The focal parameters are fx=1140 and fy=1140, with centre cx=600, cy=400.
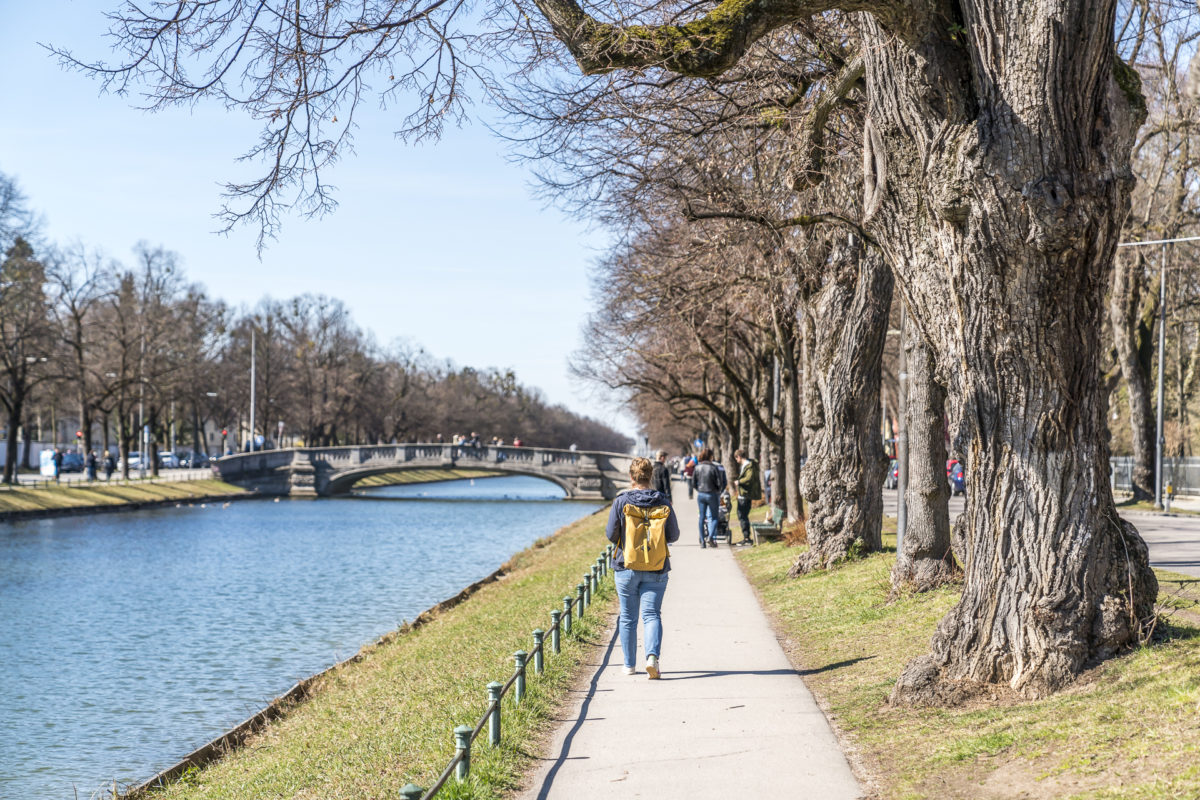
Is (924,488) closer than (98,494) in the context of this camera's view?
Yes

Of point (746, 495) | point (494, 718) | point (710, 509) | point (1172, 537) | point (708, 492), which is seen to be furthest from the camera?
point (710, 509)

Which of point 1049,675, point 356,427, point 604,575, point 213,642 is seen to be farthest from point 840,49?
point 356,427

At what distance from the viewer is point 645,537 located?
9430 millimetres

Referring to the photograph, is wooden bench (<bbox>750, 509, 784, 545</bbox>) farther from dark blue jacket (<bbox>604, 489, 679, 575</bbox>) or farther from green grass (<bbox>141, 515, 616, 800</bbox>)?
dark blue jacket (<bbox>604, 489, 679, 575</bbox>)

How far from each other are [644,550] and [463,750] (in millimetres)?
3386

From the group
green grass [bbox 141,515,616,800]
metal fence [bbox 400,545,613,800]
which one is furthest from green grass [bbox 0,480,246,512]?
metal fence [bbox 400,545,613,800]

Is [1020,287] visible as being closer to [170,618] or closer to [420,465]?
[170,618]

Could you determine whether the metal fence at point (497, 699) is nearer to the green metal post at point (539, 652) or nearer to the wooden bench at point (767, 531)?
the green metal post at point (539, 652)

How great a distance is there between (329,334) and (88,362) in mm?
29025

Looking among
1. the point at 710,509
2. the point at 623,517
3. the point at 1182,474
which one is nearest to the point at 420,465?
the point at 1182,474

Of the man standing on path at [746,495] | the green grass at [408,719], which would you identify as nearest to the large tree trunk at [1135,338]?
the man standing on path at [746,495]

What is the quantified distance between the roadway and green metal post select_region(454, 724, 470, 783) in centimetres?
1002

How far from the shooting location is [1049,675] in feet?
23.6

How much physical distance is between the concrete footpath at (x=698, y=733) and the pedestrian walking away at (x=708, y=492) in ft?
34.3
